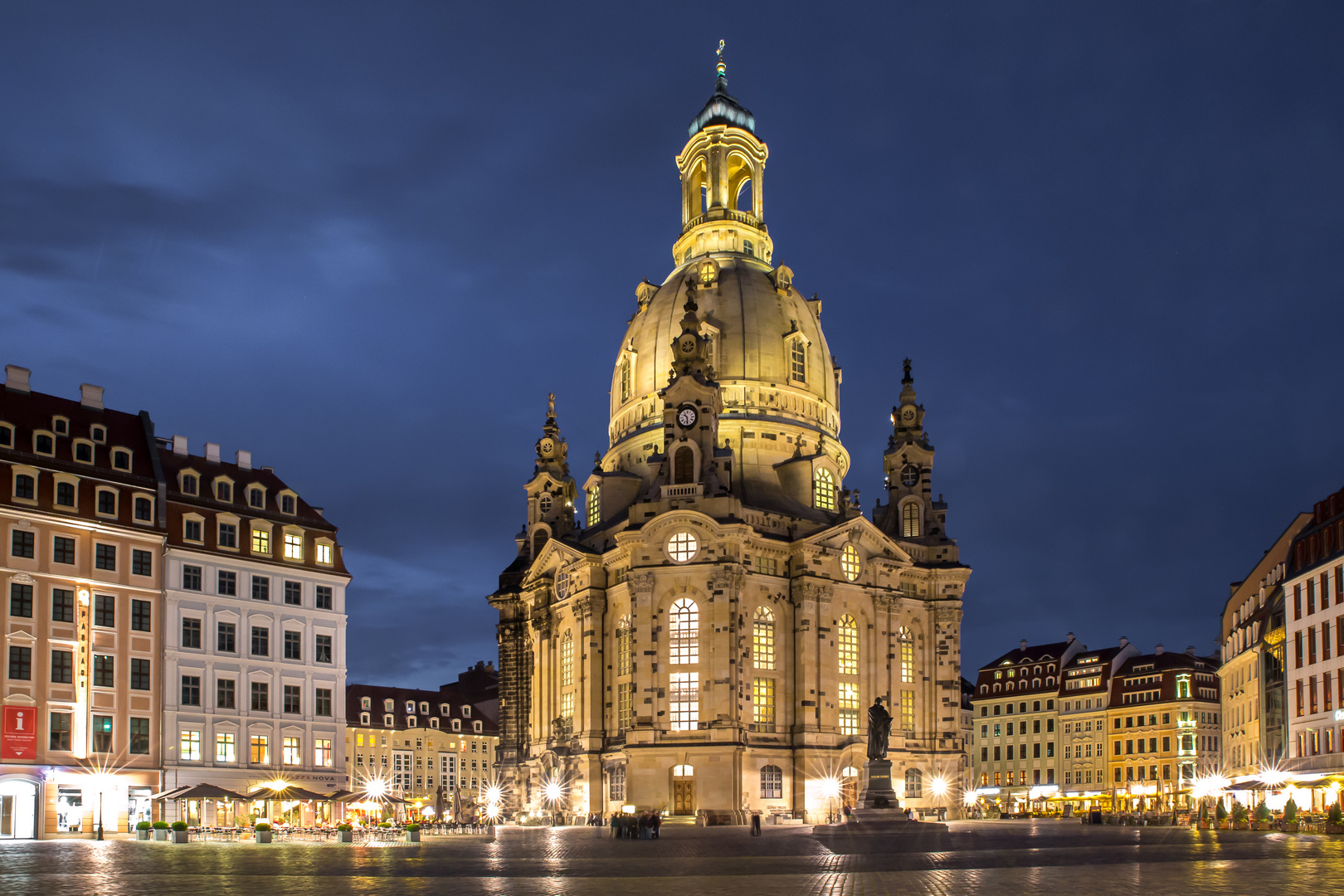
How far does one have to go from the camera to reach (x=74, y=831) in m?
65.9

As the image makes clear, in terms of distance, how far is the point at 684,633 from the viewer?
89625mm

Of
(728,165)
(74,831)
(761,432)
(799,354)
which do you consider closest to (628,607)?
(761,432)

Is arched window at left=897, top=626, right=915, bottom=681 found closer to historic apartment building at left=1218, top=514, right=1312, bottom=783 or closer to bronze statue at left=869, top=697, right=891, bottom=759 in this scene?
historic apartment building at left=1218, top=514, right=1312, bottom=783

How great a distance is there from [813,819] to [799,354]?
118 ft

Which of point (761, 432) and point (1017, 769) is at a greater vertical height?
point (761, 432)

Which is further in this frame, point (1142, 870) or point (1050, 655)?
point (1050, 655)

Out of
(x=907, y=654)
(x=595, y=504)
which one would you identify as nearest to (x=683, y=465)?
(x=595, y=504)

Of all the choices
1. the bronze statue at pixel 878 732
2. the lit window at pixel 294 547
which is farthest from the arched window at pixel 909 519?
the lit window at pixel 294 547

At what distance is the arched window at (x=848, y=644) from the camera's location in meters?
94.2

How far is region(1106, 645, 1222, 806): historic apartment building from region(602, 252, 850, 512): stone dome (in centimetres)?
5768

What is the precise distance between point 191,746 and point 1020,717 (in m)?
110

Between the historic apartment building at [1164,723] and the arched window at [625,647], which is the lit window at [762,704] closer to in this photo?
the arched window at [625,647]

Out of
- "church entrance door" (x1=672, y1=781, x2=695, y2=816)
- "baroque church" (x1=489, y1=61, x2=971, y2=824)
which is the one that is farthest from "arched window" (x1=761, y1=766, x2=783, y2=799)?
"church entrance door" (x1=672, y1=781, x2=695, y2=816)

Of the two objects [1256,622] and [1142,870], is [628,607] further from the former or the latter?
[1142,870]
